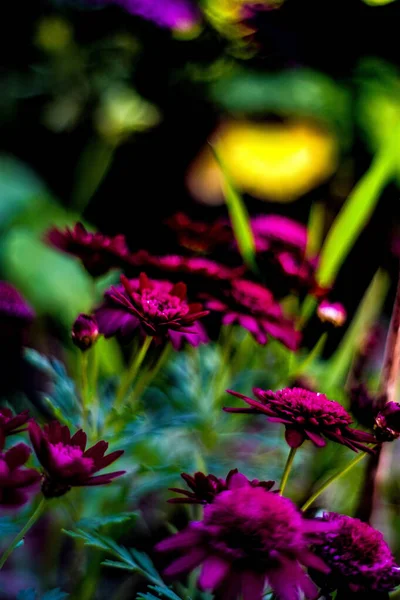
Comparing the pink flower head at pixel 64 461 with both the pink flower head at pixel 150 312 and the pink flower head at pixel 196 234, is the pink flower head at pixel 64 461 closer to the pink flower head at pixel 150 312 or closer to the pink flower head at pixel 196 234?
the pink flower head at pixel 150 312

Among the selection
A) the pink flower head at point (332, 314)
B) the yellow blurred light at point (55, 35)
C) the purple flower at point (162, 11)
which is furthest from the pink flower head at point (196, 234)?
the yellow blurred light at point (55, 35)

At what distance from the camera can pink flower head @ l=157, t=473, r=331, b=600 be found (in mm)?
303

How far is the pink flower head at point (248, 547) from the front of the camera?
0.30 meters

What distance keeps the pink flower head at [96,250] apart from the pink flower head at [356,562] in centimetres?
31

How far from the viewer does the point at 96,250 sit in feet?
1.93

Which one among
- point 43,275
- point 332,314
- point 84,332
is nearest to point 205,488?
point 84,332

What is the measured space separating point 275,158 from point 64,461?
1.22 metres

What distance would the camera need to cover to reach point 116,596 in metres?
0.67

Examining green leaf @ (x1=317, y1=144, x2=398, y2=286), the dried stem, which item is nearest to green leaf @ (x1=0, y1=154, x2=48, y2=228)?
green leaf @ (x1=317, y1=144, x2=398, y2=286)

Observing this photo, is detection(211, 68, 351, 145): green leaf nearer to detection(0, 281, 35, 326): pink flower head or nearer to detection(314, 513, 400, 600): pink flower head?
detection(0, 281, 35, 326): pink flower head

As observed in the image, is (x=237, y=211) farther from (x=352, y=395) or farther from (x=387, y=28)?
(x=387, y=28)

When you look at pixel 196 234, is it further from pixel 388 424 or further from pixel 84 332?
pixel 388 424

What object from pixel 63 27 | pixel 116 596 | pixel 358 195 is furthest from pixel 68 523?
pixel 63 27

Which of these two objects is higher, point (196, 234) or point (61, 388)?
point (196, 234)
